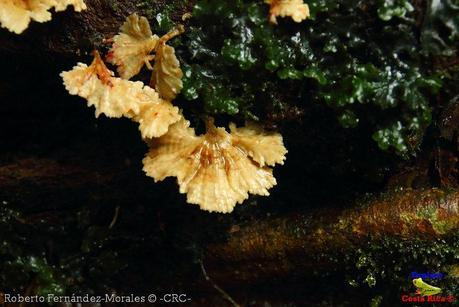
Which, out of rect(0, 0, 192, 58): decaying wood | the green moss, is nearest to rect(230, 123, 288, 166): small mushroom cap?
the green moss

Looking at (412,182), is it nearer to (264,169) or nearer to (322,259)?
(322,259)

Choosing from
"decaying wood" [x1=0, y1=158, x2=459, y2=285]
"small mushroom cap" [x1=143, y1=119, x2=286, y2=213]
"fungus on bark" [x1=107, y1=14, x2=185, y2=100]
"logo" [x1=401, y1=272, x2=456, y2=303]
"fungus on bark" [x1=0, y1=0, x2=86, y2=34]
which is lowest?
"logo" [x1=401, y1=272, x2=456, y2=303]

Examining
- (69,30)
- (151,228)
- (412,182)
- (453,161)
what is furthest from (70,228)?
(453,161)

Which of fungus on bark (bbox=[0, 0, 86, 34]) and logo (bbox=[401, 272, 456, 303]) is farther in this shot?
logo (bbox=[401, 272, 456, 303])

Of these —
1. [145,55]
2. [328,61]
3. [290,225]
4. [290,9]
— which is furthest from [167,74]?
[290,225]

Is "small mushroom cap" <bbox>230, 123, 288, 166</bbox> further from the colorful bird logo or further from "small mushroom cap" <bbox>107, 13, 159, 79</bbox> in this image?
the colorful bird logo
